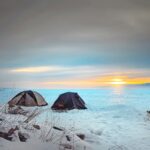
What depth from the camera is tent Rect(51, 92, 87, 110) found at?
1900cm

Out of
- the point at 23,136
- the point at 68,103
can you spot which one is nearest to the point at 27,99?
the point at 68,103

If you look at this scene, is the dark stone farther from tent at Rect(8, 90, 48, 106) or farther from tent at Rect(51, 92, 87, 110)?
tent at Rect(8, 90, 48, 106)

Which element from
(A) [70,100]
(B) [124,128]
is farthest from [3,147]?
(A) [70,100]

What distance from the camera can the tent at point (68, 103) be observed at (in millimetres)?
19000

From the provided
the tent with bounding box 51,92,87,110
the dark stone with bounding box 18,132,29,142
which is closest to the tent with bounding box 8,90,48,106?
the tent with bounding box 51,92,87,110

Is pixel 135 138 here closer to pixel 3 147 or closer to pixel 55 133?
pixel 55 133

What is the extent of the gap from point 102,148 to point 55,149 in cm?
207

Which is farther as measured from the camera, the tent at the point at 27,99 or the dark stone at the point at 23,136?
the tent at the point at 27,99

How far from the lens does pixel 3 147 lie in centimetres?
484

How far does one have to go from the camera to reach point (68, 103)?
1927 centimetres

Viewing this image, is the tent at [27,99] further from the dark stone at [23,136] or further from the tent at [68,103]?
the dark stone at [23,136]

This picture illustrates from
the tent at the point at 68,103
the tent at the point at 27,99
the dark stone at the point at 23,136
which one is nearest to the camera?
the dark stone at the point at 23,136

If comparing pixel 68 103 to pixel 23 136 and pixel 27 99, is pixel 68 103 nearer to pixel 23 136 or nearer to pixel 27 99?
pixel 27 99

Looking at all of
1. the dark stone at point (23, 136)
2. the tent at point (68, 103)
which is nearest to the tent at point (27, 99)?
the tent at point (68, 103)
